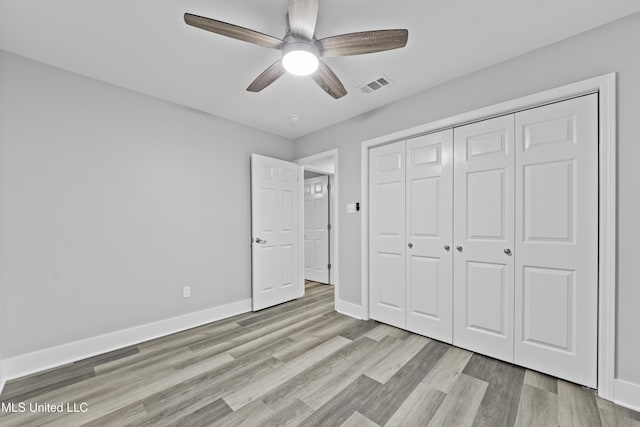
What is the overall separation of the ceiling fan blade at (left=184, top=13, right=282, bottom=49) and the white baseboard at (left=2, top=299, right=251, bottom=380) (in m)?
2.73

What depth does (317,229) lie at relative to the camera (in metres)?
5.38

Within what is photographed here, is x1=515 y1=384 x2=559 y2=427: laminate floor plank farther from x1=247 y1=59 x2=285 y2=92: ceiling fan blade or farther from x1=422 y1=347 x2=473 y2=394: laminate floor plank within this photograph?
x1=247 y1=59 x2=285 y2=92: ceiling fan blade

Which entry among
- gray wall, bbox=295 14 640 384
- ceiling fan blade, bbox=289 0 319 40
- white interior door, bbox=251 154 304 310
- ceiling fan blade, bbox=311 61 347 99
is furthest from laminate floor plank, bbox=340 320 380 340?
ceiling fan blade, bbox=289 0 319 40

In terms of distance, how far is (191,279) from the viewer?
3.03 meters

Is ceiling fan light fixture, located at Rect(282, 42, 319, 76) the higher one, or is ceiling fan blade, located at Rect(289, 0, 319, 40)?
ceiling fan blade, located at Rect(289, 0, 319, 40)

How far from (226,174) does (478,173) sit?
282 centimetres

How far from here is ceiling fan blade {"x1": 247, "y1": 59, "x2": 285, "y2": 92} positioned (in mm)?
1834

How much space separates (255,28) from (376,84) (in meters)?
1.26

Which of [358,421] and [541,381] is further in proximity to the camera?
[541,381]

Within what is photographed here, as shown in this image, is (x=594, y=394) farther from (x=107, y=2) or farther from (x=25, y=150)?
(x=25, y=150)

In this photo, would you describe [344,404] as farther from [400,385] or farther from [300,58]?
→ [300,58]

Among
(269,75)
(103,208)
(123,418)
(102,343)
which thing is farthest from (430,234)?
(102,343)

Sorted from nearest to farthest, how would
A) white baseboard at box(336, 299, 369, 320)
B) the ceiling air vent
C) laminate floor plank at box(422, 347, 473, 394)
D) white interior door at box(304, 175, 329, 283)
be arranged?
laminate floor plank at box(422, 347, 473, 394) < the ceiling air vent < white baseboard at box(336, 299, 369, 320) < white interior door at box(304, 175, 329, 283)

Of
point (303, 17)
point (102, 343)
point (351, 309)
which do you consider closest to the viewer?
point (303, 17)
